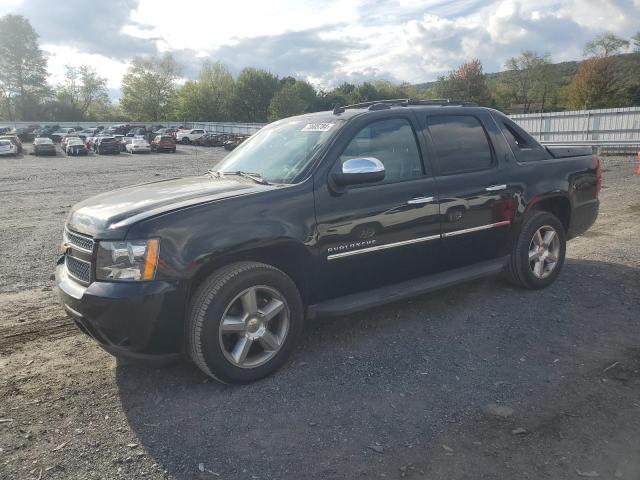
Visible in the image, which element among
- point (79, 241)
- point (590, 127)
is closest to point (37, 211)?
point (79, 241)

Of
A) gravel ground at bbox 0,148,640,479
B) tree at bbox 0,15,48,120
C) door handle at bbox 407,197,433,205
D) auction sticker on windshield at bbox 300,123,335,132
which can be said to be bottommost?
gravel ground at bbox 0,148,640,479

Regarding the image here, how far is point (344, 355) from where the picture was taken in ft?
13.0

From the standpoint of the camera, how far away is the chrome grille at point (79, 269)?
3.38 meters

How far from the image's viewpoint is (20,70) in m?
81.2

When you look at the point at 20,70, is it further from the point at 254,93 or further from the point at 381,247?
the point at 381,247

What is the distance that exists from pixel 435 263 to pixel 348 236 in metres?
1.00

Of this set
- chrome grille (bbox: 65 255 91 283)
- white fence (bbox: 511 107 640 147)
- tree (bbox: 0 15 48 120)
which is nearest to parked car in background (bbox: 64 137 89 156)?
white fence (bbox: 511 107 640 147)

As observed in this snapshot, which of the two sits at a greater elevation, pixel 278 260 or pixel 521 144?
pixel 521 144

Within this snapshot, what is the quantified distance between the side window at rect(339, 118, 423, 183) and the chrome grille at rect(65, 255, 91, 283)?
2.02m

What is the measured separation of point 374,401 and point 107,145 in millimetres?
41619

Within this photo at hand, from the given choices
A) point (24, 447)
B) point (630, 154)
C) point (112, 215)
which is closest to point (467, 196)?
point (112, 215)

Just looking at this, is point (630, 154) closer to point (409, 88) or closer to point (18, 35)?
point (409, 88)

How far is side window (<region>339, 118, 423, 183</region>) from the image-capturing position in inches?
161

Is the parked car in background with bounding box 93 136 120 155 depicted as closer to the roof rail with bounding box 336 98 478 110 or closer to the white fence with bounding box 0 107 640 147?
the white fence with bounding box 0 107 640 147
